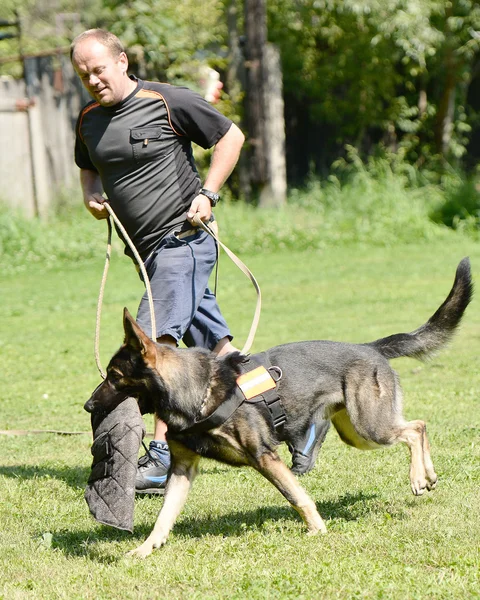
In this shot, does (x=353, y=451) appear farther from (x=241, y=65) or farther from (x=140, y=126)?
(x=241, y=65)

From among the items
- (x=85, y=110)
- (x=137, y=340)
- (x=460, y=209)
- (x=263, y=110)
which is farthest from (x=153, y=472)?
(x=263, y=110)

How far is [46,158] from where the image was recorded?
16.4 meters

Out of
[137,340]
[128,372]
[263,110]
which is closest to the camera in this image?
[137,340]

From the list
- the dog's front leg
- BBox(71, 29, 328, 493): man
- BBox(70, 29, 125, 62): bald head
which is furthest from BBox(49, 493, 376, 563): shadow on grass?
BBox(70, 29, 125, 62): bald head

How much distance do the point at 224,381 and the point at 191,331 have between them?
1.11m

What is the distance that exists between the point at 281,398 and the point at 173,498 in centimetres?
74

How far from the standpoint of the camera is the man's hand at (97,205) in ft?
17.4

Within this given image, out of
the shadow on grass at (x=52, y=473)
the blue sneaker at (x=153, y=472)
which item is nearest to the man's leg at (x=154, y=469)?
the blue sneaker at (x=153, y=472)

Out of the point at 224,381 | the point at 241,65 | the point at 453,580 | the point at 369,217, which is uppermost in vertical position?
the point at 224,381

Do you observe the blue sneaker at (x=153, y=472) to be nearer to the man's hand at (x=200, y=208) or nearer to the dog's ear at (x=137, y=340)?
the dog's ear at (x=137, y=340)

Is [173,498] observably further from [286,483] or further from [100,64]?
[100,64]

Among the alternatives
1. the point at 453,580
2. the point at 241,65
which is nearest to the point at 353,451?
the point at 453,580

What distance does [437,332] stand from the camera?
509cm

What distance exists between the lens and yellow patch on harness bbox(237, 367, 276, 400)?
4.42 metres
